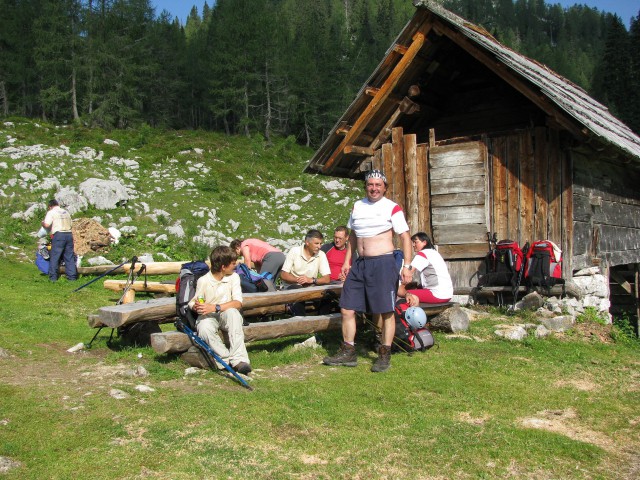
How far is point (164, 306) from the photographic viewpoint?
6719 millimetres

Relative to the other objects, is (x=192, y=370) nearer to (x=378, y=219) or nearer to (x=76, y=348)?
(x=76, y=348)

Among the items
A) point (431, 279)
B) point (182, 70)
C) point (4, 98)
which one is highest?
point (182, 70)

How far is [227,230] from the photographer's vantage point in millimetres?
18812

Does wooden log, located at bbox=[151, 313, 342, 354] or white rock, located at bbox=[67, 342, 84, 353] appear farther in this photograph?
white rock, located at bbox=[67, 342, 84, 353]

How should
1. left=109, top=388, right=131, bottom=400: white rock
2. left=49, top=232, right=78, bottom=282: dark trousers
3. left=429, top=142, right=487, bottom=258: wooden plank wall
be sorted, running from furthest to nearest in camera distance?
left=49, top=232, right=78, bottom=282: dark trousers, left=429, top=142, right=487, bottom=258: wooden plank wall, left=109, top=388, right=131, bottom=400: white rock

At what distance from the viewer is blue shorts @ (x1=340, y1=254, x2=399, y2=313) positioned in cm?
633

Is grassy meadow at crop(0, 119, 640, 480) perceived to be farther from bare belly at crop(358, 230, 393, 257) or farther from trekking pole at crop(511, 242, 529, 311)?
bare belly at crop(358, 230, 393, 257)

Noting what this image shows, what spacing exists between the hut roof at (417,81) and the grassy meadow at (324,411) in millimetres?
3185

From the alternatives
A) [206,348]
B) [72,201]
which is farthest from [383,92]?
[72,201]

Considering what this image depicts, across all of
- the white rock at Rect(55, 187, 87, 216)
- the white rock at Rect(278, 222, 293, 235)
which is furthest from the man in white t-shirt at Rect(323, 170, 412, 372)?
the white rock at Rect(55, 187, 87, 216)

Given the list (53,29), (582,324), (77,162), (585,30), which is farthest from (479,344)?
(585,30)

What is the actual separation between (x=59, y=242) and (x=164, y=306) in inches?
298

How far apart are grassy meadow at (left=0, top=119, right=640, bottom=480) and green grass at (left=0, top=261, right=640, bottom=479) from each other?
0.02m

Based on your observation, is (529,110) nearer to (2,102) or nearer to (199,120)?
(2,102)
